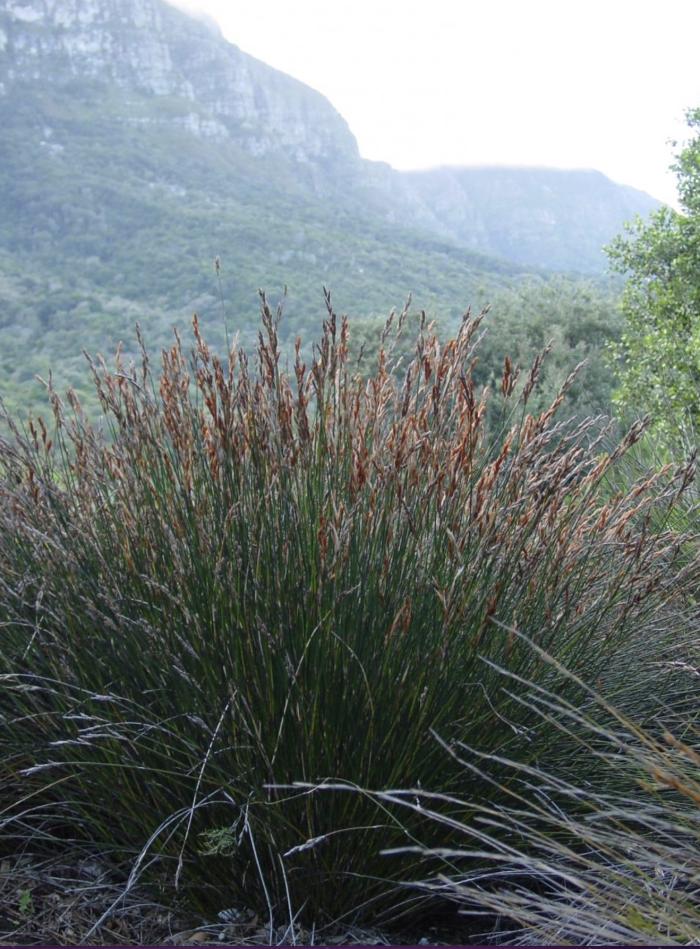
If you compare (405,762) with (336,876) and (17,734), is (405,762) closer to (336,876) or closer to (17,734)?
(336,876)

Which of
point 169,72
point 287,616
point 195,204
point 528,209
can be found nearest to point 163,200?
point 195,204

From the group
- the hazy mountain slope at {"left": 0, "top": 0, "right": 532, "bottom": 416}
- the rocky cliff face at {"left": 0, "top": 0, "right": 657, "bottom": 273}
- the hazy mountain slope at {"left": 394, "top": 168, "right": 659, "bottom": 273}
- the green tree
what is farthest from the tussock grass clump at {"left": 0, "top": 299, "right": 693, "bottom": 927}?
the hazy mountain slope at {"left": 394, "top": 168, "right": 659, "bottom": 273}

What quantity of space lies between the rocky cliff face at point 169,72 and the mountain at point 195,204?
193mm

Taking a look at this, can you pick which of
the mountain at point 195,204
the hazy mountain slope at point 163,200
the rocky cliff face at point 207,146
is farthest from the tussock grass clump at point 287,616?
the rocky cliff face at point 207,146

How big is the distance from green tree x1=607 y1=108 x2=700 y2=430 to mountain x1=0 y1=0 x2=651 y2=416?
6.38m

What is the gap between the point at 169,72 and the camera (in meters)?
71.3

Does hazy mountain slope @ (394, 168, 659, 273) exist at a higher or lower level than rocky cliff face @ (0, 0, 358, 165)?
lower

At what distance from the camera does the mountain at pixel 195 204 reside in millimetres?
31641

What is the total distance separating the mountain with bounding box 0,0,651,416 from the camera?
104 feet

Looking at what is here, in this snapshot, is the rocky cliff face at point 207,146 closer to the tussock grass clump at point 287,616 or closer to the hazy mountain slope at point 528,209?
the hazy mountain slope at point 528,209

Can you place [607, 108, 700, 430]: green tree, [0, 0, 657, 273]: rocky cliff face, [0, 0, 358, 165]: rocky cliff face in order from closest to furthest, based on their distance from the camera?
[607, 108, 700, 430]: green tree
[0, 0, 657, 273]: rocky cliff face
[0, 0, 358, 165]: rocky cliff face

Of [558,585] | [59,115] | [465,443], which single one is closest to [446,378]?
[465,443]

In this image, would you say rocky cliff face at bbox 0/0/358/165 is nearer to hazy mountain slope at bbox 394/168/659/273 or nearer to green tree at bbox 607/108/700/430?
hazy mountain slope at bbox 394/168/659/273

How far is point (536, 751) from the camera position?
2.20 meters
